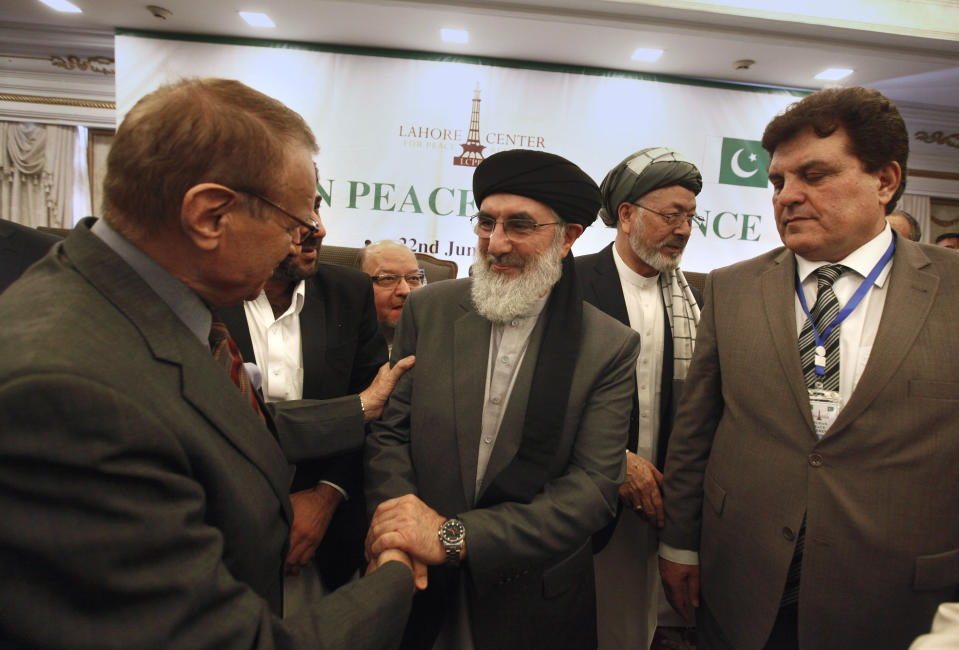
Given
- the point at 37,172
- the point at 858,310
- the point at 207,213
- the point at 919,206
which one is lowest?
the point at 858,310

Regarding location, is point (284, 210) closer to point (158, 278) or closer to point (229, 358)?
point (158, 278)

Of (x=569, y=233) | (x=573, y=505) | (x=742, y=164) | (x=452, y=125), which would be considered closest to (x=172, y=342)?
(x=573, y=505)

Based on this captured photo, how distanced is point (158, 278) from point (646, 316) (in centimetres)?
192

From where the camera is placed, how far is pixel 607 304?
2221 mm

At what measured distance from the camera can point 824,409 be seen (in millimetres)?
1387

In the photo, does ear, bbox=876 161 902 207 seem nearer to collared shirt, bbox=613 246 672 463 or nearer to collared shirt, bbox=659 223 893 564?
collared shirt, bbox=659 223 893 564

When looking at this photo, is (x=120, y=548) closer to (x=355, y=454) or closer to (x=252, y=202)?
(x=252, y=202)

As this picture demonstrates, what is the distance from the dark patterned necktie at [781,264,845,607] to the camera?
1.41 m

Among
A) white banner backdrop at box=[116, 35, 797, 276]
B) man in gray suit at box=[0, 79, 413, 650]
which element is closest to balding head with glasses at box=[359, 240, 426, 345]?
man in gray suit at box=[0, 79, 413, 650]

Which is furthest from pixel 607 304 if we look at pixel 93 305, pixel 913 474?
pixel 93 305

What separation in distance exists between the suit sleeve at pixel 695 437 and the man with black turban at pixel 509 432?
0.26 m

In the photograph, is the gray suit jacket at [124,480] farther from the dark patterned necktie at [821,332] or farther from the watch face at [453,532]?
the dark patterned necktie at [821,332]

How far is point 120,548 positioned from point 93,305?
357 mm

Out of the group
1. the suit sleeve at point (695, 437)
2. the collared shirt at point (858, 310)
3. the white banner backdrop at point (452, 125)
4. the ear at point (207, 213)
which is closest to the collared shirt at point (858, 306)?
the collared shirt at point (858, 310)
